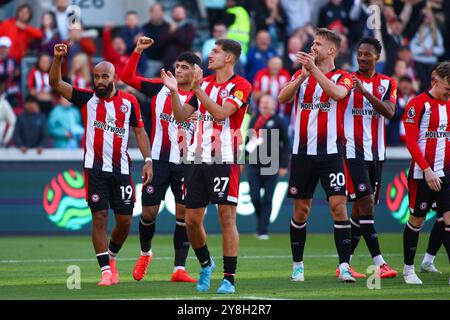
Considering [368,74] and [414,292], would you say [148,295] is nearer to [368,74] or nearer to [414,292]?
[414,292]

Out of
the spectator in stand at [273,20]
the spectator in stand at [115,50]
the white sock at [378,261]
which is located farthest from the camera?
the spectator in stand at [273,20]

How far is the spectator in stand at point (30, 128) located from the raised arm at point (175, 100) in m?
8.77

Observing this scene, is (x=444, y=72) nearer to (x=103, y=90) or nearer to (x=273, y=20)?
(x=103, y=90)

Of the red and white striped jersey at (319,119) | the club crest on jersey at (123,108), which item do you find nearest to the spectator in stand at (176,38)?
the club crest on jersey at (123,108)

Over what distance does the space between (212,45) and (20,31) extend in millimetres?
3697

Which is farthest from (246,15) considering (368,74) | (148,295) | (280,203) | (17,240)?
(148,295)

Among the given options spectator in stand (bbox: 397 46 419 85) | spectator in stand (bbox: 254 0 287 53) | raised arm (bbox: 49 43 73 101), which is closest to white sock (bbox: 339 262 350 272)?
raised arm (bbox: 49 43 73 101)

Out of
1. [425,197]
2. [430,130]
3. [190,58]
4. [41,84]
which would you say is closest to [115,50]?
[41,84]

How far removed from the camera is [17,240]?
1830 cm

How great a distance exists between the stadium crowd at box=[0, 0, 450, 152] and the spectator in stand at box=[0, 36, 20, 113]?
0.06 ft

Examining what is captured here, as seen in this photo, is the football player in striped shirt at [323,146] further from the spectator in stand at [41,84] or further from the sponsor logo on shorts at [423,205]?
the spectator in stand at [41,84]

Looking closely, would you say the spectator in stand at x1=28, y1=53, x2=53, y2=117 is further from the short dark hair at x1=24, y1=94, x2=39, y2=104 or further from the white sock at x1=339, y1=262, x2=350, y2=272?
the white sock at x1=339, y1=262, x2=350, y2=272

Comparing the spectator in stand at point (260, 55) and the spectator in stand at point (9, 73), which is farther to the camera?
the spectator in stand at point (260, 55)

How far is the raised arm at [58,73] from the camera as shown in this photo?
11320 millimetres
